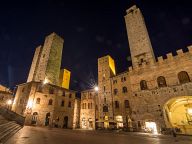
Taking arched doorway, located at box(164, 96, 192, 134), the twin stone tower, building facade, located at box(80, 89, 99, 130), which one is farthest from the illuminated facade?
arched doorway, located at box(164, 96, 192, 134)

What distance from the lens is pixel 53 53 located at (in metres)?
40.9

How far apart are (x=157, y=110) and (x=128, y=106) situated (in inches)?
277

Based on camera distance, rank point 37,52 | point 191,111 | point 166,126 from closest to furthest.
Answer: point 166,126 < point 191,111 < point 37,52

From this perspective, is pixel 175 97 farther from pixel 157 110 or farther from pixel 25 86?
pixel 25 86

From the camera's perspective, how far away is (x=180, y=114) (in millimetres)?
22172

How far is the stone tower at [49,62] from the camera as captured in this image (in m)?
37.2

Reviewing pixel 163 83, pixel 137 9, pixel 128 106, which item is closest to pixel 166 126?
pixel 163 83

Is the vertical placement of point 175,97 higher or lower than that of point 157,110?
higher

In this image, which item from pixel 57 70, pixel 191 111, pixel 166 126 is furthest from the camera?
pixel 57 70

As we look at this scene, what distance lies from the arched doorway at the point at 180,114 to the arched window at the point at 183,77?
2.48 metres

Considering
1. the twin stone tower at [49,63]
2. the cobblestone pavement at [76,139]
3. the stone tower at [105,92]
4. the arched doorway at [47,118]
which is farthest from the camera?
the twin stone tower at [49,63]

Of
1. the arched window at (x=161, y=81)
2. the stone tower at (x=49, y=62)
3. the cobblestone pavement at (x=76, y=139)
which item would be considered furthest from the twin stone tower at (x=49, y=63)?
the arched window at (x=161, y=81)

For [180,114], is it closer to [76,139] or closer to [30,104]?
[76,139]

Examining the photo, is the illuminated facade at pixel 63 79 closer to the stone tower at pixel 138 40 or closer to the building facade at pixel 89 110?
the building facade at pixel 89 110
